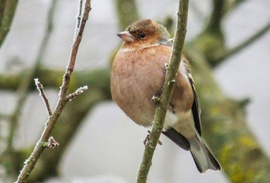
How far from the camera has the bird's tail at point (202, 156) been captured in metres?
4.27

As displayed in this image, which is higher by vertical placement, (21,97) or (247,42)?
(247,42)

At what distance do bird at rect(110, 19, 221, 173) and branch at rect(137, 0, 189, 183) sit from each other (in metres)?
0.57

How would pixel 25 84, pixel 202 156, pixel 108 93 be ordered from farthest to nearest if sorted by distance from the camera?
1. pixel 108 93
2. pixel 25 84
3. pixel 202 156

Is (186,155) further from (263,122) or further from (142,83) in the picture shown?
(142,83)

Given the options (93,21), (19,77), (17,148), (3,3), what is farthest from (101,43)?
(3,3)

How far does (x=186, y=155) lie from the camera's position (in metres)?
9.14

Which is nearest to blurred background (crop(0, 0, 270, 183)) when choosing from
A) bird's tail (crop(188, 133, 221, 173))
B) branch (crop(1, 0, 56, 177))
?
branch (crop(1, 0, 56, 177))

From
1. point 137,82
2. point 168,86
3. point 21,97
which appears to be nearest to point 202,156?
point 137,82

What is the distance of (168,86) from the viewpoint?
2.99m

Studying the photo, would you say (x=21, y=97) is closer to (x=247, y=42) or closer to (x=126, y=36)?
(x=126, y=36)

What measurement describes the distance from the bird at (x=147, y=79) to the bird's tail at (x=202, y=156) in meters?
0.22

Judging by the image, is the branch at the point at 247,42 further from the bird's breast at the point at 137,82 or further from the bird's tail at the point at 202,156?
the bird's breast at the point at 137,82

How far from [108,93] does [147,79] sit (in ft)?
8.52

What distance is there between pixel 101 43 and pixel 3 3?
3549 mm
